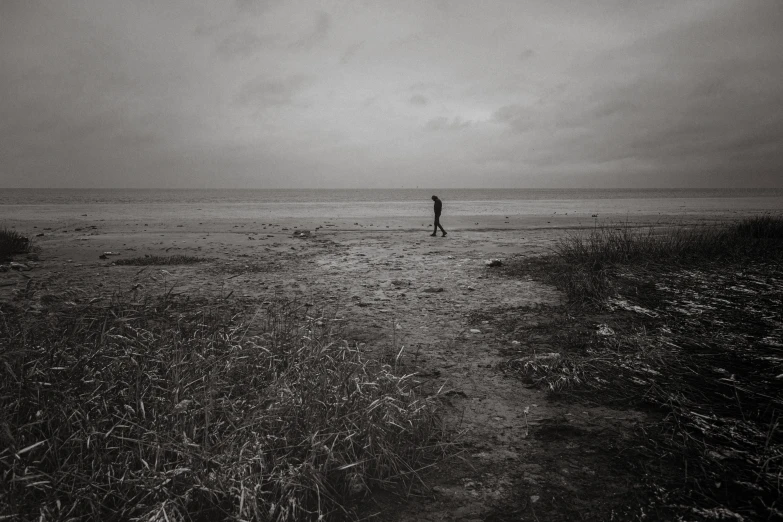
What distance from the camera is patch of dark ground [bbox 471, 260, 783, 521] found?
2.37 metres

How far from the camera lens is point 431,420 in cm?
310

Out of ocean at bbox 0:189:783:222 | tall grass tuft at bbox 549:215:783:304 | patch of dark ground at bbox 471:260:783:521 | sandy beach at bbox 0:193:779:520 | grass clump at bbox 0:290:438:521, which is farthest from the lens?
ocean at bbox 0:189:783:222

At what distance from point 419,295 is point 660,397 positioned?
4367mm

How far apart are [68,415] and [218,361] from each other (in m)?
0.97

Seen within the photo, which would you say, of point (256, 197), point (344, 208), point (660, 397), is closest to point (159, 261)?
point (660, 397)

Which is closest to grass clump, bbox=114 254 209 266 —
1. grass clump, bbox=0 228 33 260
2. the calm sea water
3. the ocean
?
grass clump, bbox=0 228 33 260

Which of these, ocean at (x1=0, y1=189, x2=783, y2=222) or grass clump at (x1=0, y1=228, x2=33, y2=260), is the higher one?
ocean at (x1=0, y1=189, x2=783, y2=222)

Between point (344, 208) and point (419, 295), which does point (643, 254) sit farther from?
point (344, 208)

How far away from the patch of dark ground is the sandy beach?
115 millimetres

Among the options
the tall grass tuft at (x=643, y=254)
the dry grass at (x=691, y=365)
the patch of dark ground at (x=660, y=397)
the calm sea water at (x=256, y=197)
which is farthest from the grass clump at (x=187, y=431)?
the calm sea water at (x=256, y=197)

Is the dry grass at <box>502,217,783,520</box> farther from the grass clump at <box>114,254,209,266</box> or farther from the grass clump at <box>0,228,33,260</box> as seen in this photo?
the grass clump at <box>0,228,33,260</box>

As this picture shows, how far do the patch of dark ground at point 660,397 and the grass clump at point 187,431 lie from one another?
945mm

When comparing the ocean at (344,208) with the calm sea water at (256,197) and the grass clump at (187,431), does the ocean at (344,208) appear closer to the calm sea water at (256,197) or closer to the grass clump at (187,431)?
the calm sea water at (256,197)

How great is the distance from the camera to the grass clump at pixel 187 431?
86.9 inches
